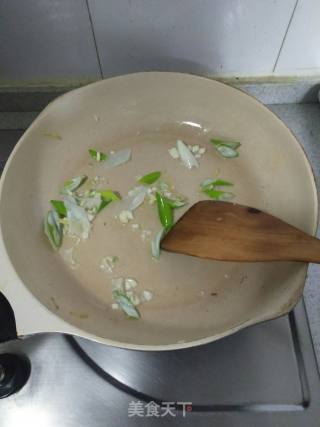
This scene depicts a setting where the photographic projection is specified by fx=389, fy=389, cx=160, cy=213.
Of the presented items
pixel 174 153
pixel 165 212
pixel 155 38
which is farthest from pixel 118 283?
pixel 155 38

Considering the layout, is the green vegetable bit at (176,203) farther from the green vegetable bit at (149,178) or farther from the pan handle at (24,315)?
the pan handle at (24,315)

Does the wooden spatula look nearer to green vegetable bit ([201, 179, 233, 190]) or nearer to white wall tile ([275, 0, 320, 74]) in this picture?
green vegetable bit ([201, 179, 233, 190])

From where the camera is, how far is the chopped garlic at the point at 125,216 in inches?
22.6

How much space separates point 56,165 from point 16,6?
0.23 m

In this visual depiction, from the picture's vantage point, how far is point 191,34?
1.93ft

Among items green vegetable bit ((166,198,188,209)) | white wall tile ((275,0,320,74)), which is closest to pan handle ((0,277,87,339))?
green vegetable bit ((166,198,188,209))

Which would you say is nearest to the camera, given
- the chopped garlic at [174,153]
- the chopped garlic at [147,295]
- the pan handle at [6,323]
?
the pan handle at [6,323]

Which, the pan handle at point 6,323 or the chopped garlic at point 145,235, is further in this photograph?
the chopped garlic at point 145,235

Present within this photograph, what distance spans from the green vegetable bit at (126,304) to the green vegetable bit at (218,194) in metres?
0.20

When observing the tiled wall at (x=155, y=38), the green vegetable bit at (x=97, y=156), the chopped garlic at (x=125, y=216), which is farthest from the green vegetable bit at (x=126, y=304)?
the tiled wall at (x=155, y=38)

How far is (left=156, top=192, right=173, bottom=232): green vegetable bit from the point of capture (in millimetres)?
562

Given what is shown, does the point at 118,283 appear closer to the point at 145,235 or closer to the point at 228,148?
the point at 145,235

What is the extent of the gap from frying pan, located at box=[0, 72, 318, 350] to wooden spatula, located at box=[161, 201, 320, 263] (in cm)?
3

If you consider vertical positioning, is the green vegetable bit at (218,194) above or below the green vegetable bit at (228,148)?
below
